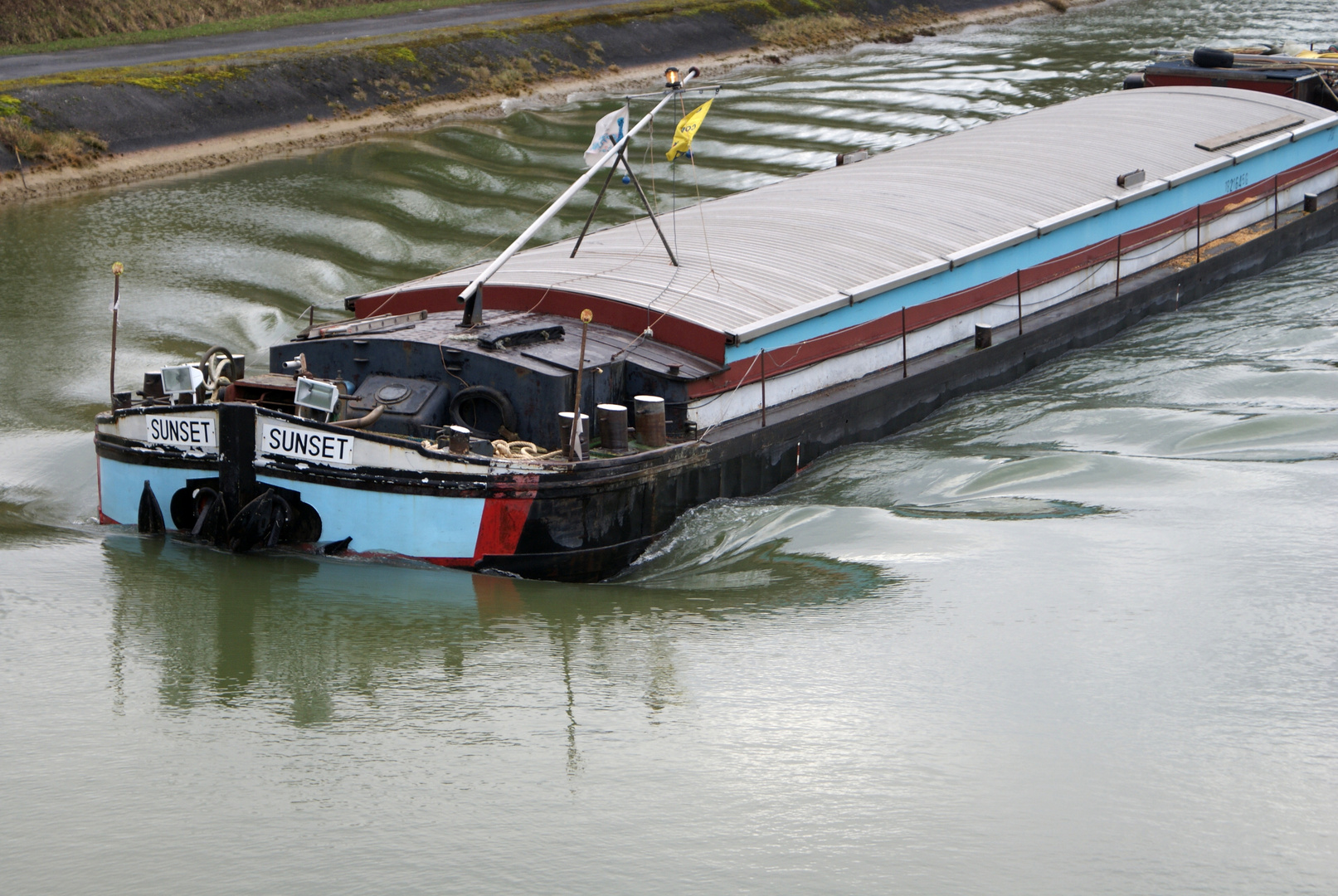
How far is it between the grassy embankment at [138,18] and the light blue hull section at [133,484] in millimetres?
33185

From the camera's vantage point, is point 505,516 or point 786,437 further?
point 786,437

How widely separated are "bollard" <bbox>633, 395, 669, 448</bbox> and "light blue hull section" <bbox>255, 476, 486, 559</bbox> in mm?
2377

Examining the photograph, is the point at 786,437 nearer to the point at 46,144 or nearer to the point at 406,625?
the point at 406,625

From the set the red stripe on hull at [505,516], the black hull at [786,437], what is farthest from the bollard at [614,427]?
the red stripe on hull at [505,516]

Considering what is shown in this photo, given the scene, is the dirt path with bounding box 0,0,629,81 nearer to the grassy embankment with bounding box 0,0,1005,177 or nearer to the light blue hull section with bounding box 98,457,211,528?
the grassy embankment with bounding box 0,0,1005,177

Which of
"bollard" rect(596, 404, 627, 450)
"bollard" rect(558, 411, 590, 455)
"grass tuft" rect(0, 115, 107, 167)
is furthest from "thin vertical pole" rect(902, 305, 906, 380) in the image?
"grass tuft" rect(0, 115, 107, 167)

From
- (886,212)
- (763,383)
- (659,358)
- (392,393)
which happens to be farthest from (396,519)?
(886,212)

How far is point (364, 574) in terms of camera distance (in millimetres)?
14766

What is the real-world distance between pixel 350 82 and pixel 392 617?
96.1ft

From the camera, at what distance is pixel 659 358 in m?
16.9

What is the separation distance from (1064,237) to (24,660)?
1641cm

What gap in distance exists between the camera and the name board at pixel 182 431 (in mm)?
14812

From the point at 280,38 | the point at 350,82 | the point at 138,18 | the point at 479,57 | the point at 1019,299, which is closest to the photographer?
the point at 1019,299

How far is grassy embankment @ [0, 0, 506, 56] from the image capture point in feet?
151
